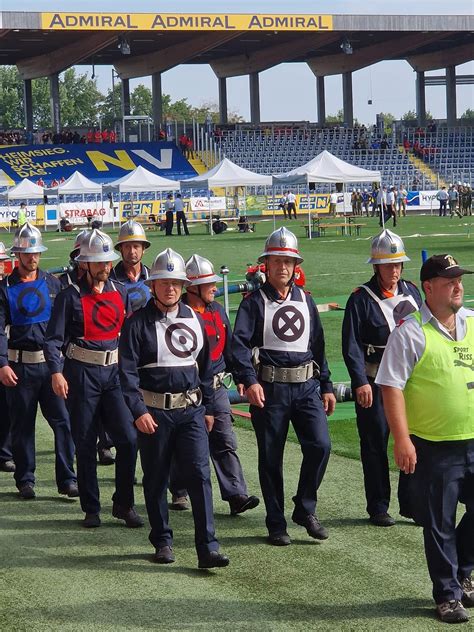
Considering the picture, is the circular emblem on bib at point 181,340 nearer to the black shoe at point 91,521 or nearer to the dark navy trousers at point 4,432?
the black shoe at point 91,521

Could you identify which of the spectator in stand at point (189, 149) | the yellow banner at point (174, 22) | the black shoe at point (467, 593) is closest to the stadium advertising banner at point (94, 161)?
the spectator in stand at point (189, 149)

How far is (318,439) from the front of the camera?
304 inches

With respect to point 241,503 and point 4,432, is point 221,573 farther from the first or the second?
point 4,432

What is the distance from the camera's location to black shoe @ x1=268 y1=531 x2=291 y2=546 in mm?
7562

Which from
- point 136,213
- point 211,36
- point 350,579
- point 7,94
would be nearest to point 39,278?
point 350,579

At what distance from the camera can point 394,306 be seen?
8148 mm

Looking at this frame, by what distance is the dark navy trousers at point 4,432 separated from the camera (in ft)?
33.3

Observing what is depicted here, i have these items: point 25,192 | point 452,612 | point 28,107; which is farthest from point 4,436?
point 28,107

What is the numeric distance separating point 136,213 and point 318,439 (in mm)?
49877

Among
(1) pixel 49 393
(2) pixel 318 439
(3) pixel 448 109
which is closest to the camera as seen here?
(2) pixel 318 439

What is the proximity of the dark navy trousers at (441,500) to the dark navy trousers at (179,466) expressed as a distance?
1.51 meters

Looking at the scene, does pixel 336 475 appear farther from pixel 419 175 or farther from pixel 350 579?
pixel 419 175

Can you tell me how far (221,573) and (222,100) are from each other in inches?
2632

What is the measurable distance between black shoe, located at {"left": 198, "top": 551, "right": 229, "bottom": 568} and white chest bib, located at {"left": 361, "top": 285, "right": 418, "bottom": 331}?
82.2 inches
